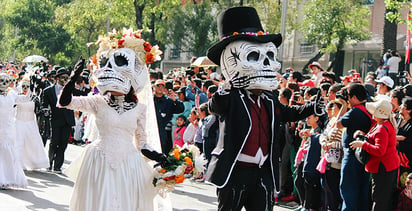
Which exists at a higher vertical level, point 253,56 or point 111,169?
point 253,56

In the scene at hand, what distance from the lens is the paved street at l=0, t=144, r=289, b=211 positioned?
950cm

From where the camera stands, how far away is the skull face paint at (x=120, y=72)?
22.4 feet

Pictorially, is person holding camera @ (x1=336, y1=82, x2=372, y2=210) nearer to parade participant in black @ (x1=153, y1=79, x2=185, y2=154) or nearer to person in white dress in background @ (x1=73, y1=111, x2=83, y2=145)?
parade participant in black @ (x1=153, y1=79, x2=185, y2=154)

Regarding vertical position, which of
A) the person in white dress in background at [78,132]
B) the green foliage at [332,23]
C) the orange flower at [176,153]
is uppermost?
the green foliage at [332,23]

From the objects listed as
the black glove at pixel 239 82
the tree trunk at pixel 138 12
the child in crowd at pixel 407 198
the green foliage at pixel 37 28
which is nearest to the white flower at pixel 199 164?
the black glove at pixel 239 82

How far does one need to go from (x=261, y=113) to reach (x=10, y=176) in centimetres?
600

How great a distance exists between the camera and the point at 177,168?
6.59 m

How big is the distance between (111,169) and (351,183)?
342 centimetres

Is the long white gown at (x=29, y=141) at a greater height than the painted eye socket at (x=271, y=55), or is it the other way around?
the painted eye socket at (x=271, y=55)

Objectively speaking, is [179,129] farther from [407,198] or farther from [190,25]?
[190,25]

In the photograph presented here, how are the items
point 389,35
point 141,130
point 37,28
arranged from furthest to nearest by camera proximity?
1. point 37,28
2. point 389,35
3. point 141,130

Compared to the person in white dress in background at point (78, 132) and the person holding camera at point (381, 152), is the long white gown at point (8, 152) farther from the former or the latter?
the person in white dress in background at point (78, 132)

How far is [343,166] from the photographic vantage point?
8.60 meters

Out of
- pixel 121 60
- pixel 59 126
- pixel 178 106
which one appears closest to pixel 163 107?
pixel 178 106
